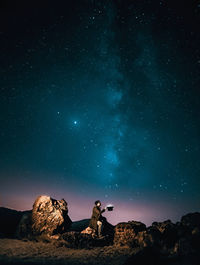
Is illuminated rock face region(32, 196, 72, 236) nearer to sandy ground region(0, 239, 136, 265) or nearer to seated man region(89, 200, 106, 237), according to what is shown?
seated man region(89, 200, 106, 237)

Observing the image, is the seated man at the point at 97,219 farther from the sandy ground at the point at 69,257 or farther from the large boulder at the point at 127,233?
the sandy ground at the point at 69,257

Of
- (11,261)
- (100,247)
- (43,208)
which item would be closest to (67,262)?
(11,261)

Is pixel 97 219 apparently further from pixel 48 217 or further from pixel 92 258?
pixel 92 258

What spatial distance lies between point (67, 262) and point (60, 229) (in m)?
6.10

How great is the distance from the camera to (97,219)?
12641 mm

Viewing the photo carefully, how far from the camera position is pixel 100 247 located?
10.0m

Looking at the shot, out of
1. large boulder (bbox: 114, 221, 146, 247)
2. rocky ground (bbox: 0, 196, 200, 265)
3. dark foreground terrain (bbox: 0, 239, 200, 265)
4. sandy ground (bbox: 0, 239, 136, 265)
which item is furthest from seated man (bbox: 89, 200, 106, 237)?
sandy ground (bbox: 0, 239, 136, 265)

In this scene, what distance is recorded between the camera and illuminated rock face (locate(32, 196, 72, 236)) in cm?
1248

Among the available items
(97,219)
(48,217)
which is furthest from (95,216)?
(48,217)

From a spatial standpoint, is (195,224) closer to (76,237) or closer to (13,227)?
(76,237)

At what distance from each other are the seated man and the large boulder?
1.52m

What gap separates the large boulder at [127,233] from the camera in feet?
33.6

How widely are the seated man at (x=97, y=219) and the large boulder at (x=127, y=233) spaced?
1521 mm

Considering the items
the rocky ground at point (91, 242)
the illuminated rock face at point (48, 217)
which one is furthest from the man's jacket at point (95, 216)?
the illuminated rock face at point (48, 217)
